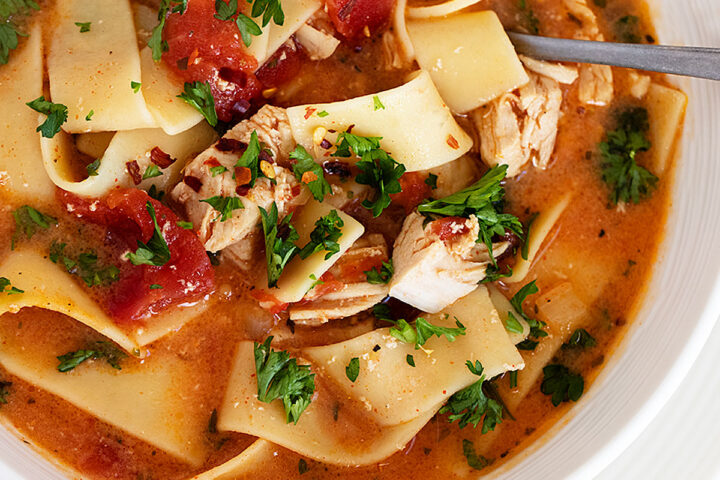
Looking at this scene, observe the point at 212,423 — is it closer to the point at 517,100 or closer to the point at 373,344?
the point at 373,344

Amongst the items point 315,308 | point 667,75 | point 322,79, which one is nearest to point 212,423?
Result: point 315,308

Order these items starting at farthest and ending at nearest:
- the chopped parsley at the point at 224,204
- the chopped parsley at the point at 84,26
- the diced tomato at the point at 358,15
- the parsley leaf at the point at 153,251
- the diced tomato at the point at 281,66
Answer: the diced tomato at the point at 281,66, the diced tomato at the point at 358,15, the chopped parsley at the point at 84,26, the chopped parsley at the point at 224,204, the parsley leaf at the point at 153,251

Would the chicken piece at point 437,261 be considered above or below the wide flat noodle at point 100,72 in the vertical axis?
below

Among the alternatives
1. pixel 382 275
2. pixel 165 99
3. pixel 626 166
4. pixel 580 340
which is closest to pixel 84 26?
pixel 165 99

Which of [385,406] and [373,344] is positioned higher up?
[373,344]

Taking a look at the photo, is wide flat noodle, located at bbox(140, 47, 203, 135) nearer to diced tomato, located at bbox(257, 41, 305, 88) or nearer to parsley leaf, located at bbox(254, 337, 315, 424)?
diced tomato, located at bbox(257, 41, 305, 88)

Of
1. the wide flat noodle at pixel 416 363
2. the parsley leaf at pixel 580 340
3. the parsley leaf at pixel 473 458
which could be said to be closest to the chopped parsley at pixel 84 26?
the wide flat noodle at pixel 416 363

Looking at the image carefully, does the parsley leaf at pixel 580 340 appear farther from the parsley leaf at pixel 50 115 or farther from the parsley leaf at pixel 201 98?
the parsley leaf at pixel 50 115
